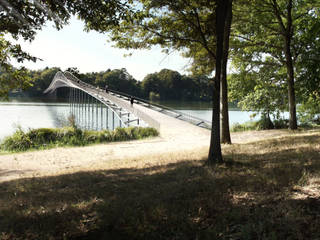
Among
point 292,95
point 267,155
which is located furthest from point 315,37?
point 267,155

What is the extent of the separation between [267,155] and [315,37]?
37.5ft

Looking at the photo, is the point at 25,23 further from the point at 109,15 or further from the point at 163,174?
the point at 163,174

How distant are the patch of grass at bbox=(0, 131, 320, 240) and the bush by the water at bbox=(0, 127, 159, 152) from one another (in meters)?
8.55

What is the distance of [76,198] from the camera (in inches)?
192

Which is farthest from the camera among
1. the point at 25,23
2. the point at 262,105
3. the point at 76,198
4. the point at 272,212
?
the point at 262,105

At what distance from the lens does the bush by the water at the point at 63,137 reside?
14.2m

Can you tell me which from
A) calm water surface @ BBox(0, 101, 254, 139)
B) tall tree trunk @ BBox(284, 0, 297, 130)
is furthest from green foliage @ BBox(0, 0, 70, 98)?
tall tree trunk @ BBox(284, 0, 297, 130)

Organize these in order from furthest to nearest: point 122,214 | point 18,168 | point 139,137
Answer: point 139,137 < point 18,168 < point 122,214

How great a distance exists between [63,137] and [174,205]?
1272cm

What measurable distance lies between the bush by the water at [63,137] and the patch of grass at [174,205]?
337 inches

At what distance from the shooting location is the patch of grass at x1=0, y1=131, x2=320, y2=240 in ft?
11.6

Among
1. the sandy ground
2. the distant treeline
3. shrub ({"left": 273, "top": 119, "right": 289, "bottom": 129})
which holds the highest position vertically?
the distant treeline

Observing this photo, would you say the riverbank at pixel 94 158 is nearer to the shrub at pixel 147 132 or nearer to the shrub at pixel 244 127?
the shrub at pixel 147 132

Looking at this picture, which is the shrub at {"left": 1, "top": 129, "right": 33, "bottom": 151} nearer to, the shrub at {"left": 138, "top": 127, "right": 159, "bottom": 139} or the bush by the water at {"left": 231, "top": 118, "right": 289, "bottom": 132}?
the shrub at {"left": 138, "top": 127, "right": 159, "bottom": 139}
